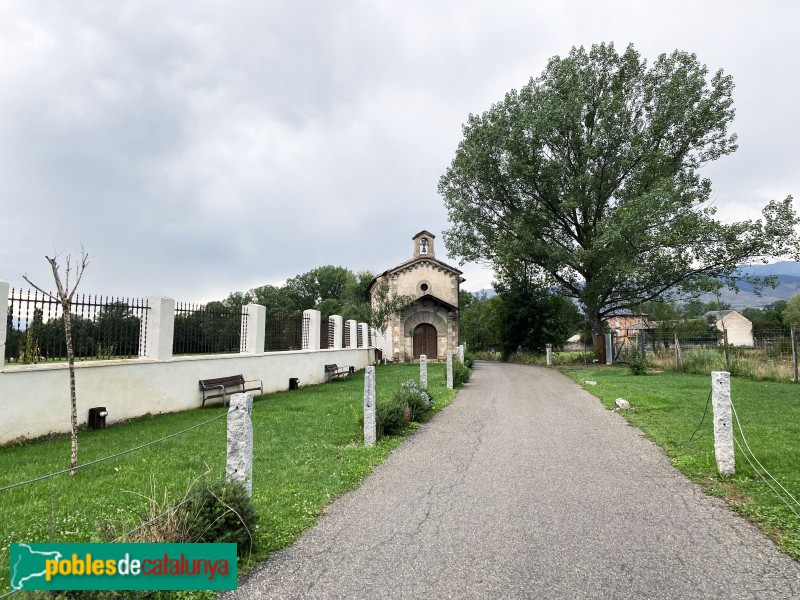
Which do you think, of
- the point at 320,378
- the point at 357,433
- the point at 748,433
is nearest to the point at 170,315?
the point at 357,433

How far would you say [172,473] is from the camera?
5680mm

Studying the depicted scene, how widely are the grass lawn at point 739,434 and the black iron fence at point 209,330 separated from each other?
10.7 meters

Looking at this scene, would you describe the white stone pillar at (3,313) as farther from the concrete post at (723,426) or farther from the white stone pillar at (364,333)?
the white stone pillar at (364,333)

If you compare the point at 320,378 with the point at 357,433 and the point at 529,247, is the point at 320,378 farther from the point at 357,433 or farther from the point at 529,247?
the point at 529,247

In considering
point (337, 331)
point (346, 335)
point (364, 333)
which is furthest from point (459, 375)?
point (364, 333)

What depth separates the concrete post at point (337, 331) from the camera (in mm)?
20859

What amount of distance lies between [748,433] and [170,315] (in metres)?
12.2

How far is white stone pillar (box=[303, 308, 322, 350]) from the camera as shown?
1786 centimetres

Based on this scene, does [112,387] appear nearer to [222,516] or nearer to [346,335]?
[222,516]

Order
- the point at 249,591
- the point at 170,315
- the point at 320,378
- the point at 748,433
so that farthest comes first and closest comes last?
1. the point at 320,378
2. the point at 170,315
3. the point at 748,433
4. the point at 249,591

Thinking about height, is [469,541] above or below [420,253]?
below

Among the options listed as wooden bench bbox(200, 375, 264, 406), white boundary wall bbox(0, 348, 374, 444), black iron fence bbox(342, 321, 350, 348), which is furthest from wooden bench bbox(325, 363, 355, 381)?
wooden bench bbox(200, 375, 264, 406)

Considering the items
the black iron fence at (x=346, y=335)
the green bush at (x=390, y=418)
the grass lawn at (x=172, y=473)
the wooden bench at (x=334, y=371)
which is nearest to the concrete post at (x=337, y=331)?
the black iron fence at (x=346, y=335)

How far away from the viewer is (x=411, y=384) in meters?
10.8
